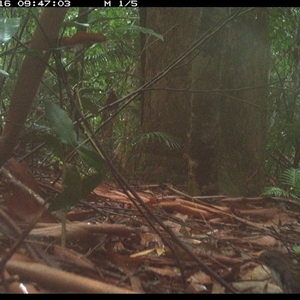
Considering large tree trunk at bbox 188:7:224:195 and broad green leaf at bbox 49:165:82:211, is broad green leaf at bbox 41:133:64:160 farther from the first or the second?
large tree trunk at bbox 188:7:224:195

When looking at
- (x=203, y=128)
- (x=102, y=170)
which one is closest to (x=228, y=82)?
(x=203, y=128)

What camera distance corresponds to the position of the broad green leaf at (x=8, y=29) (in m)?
1.78

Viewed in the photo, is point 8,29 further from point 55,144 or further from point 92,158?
point 92,158

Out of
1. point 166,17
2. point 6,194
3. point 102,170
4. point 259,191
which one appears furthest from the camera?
point 166,17

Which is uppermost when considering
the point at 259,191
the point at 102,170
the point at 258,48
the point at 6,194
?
the point at 258,48

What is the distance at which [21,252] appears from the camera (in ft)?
4.85

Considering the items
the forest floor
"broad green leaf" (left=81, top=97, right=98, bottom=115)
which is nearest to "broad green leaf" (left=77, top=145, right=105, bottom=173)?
the forest floor

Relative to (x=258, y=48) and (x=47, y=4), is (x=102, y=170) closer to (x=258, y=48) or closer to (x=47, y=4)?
(x=47, y=4)

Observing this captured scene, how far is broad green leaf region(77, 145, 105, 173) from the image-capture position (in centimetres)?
160

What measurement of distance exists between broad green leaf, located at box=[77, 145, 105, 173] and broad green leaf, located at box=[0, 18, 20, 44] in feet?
1.69

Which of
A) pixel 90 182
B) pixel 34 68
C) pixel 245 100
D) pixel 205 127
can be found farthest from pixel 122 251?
pixel 245 100

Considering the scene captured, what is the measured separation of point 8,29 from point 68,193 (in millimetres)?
700

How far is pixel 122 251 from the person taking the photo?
165 cm
